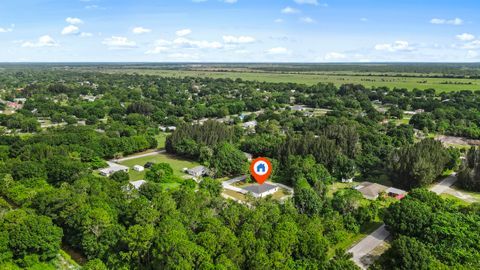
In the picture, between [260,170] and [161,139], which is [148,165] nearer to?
[260,170]

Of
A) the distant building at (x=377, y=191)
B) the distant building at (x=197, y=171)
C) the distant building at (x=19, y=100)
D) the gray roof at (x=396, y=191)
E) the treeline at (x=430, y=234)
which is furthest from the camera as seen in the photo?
the distant building at (x=19, y=100)

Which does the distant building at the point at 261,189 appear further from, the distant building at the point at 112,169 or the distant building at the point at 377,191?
the distant building at the point at 112,169

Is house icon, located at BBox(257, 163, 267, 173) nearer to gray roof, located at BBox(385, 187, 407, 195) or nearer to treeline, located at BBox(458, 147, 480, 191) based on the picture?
gray roof, located at BBox(385, 187, 407, 195)

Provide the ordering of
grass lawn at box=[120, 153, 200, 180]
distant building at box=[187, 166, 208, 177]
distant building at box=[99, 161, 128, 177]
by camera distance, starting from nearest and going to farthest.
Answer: distant building at box=[99, 161, 128, 177] < distant building at box=[187, 166, 208, 177] < grass lawn at box=[120, 153, 200, 180]

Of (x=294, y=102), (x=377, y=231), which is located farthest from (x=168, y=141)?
(x=294, y=102)

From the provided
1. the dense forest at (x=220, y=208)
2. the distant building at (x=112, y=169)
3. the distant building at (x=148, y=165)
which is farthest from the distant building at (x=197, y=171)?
the distant building at (x=112, y=169)

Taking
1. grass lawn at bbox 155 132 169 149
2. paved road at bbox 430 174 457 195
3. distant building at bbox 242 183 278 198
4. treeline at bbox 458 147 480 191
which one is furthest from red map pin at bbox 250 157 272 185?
grass lawn at bbox 155 132 169 149

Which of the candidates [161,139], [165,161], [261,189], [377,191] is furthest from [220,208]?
[161,139]
